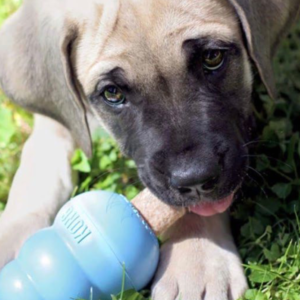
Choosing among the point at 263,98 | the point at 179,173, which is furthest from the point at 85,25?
the point at 263,98

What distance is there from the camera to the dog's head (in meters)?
3.05

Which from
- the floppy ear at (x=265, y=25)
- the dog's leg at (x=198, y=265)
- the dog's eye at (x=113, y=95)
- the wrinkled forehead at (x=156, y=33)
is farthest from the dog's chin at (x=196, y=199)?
the floppy ear at (x=265, y=25)

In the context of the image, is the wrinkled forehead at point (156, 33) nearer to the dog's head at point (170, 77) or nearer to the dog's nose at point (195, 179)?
the dog's head at point (170, 77)

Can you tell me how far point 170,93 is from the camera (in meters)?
3.14

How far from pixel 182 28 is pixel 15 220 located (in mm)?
1325

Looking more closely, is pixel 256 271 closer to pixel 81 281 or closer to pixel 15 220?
pixel 81 281

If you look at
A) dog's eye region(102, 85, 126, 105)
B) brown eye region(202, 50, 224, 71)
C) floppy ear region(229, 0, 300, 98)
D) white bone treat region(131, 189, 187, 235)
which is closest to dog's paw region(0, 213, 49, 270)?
white bone treat region(131, 189, 187, 235)

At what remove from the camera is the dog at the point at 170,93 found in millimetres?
3090

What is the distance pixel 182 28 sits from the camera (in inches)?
122

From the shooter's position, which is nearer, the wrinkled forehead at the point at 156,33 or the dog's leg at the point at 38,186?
the wrinkled forehead at the point at 156,33

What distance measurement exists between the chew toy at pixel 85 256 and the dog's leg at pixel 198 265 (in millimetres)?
162

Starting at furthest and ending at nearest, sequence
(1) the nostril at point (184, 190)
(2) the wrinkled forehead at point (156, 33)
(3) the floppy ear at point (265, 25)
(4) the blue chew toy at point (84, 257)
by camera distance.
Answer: (3) the floppy ear at point (265, 25) → (2) the wrinkled forehead at point (156, 33) → (1) the nostril at point (184, 190) → (4) the blue chew toy at point (84, 257)

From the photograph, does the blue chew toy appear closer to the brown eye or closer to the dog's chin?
the dog's chin

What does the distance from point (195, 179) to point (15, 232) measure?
108 centimetres
